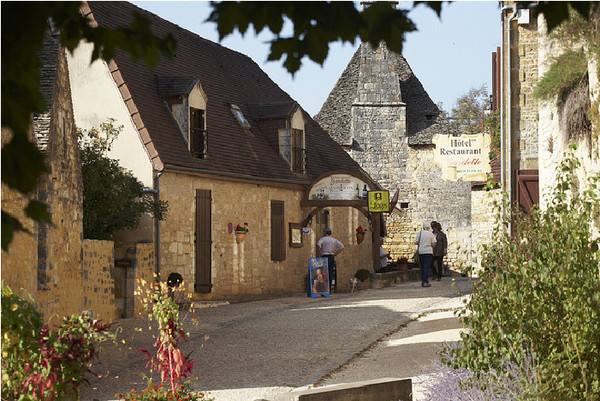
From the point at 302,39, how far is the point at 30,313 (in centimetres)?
408

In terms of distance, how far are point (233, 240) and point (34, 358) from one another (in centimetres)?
1417

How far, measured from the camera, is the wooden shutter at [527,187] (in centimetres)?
1730

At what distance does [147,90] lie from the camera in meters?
19.3

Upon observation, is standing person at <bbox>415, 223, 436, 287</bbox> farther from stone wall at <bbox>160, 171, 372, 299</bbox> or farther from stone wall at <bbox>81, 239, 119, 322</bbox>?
stone wall at <bbox>81, 239, 119, 322</bbox>

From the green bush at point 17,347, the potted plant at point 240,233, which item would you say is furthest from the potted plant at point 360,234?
the green bush at point 17,347

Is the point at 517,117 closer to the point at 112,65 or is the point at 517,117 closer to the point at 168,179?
the point at 168,179

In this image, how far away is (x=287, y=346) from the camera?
11.8 meters

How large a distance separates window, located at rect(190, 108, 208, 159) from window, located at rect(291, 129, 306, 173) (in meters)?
3.77

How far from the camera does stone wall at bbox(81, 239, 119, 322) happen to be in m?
13.1

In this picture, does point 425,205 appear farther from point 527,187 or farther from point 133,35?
point 133,35

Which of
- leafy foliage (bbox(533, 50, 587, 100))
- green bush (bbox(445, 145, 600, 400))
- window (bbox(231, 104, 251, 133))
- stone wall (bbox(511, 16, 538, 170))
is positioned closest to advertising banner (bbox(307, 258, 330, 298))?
window (bbox(231, 104, 251, 133))

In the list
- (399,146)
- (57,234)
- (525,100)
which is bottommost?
(57,234)

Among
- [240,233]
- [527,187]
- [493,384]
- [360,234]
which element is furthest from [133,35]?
[360,234]

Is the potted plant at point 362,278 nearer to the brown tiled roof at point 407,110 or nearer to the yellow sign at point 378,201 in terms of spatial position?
the yellow sign at point 378,201
